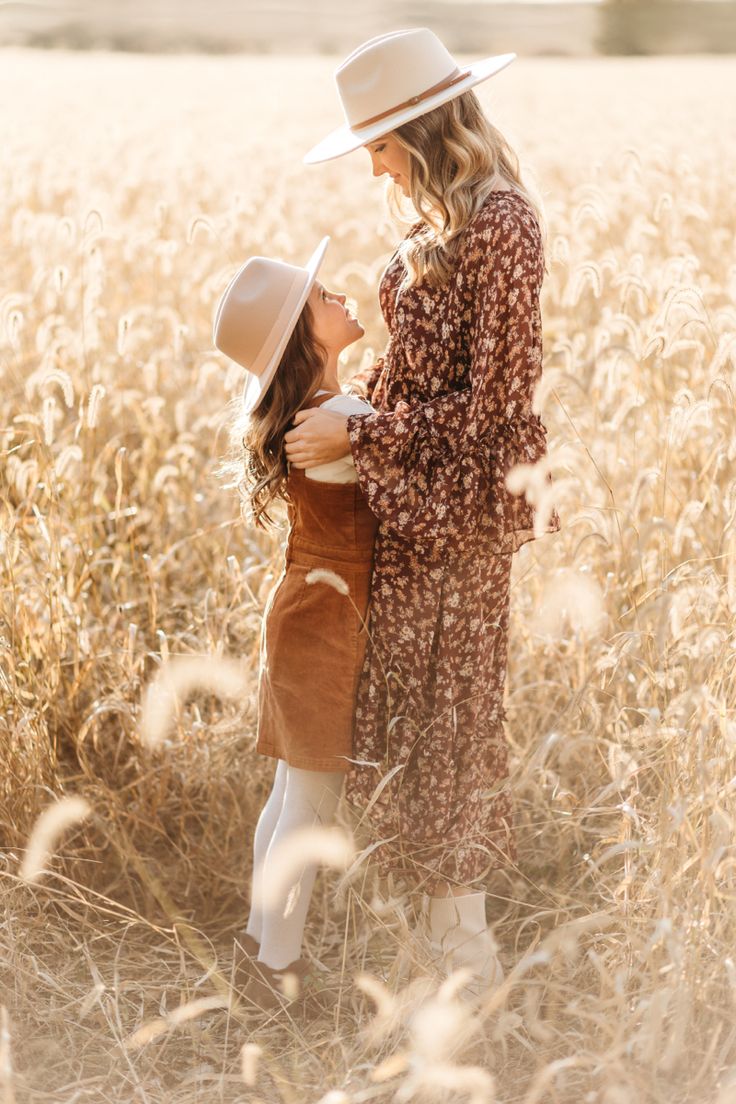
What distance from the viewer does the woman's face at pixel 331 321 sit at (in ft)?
7.52

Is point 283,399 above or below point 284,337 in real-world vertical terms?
below

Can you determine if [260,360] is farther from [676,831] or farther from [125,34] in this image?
[125,34]

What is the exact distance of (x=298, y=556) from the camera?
2.37 meters

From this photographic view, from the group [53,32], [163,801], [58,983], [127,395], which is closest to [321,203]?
[127,395]

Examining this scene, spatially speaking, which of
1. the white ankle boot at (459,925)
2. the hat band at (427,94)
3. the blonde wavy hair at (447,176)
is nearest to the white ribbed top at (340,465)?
the blonde wavy hair at (447,176)

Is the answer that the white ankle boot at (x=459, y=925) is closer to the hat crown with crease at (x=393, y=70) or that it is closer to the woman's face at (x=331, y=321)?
the woman's face at (x=331, y=321)

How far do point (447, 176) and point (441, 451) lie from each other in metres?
0.50

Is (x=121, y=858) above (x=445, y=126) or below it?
Answer: below

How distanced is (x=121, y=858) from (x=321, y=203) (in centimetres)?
616

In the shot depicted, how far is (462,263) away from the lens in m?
2.17

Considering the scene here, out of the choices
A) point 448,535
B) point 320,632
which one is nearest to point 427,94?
point 448,535

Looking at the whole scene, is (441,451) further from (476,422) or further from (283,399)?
(283,399)

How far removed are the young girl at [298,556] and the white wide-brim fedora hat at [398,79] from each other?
0.86 feet

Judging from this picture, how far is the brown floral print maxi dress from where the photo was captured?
2.16 metres
